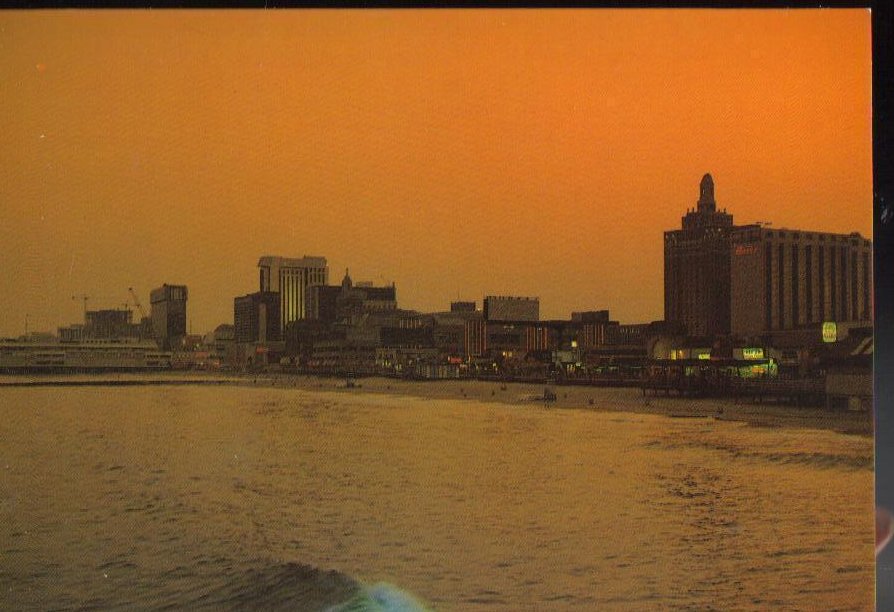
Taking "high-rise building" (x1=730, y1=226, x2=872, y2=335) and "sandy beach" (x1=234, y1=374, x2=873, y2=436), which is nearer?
"high-rise building" (x1=730, y1=226, x2=872, y2=335)

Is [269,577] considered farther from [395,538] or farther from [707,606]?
[707,606]

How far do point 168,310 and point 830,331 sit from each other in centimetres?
356

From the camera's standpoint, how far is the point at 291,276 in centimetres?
458

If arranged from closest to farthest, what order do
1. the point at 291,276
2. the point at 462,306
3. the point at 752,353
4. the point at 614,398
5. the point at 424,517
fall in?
1. the point at 291,276
2. the point at 752,353
3. the point at 462,306
4. the point at 424,517
5. the point at 614,398

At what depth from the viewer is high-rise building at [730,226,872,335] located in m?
4.19

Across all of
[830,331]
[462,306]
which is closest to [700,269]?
[830,331]

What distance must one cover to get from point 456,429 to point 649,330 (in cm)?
190

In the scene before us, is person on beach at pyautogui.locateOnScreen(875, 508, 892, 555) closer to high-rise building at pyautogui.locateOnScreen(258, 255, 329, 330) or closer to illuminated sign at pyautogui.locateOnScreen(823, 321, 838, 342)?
illuminated sign at pyautogui.locateOnScreen(823, 321, 838, 342)

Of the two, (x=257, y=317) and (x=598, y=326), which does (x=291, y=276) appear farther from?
(x=598, y=326)

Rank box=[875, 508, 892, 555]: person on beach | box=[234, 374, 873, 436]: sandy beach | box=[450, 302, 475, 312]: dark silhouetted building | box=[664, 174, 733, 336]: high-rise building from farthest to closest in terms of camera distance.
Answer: box=[450, 302, 475, 312]: dark silhouetted building
box=[234, 374, 873, 436]: sandy beach
box=[664, 174, 733, 336]: high-rise building
box=[875, 508, 892, 555]: person on beach

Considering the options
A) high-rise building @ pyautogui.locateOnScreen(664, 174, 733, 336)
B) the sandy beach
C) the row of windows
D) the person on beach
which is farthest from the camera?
the sandy beach

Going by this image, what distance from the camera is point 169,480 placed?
6008 millimetres

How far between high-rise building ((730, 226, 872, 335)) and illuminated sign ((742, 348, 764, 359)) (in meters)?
0.10

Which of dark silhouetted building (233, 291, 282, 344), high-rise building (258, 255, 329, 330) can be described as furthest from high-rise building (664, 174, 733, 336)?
dark silhouetted building (233, 291, 282, 344)
